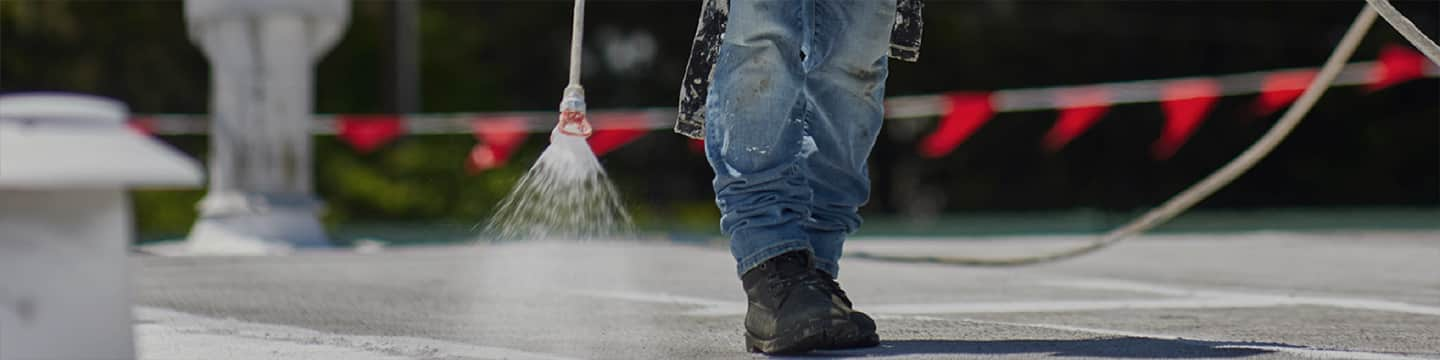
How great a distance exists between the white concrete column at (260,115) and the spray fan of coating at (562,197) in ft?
22.2

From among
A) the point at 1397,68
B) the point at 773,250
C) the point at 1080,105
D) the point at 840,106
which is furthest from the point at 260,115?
the point at 773,250

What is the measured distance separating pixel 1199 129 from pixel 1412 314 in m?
20.1

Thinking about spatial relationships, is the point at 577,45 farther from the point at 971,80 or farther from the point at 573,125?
the point at 971,80

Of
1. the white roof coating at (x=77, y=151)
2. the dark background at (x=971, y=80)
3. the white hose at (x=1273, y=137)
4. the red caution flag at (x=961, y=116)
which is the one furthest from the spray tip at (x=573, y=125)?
the dark background at (x=971, y=80)

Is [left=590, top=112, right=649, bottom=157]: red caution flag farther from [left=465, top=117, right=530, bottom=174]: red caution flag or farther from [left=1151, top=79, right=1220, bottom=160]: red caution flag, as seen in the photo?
[left=1151, top=79, right=1220, bottom=160]: red caution flag

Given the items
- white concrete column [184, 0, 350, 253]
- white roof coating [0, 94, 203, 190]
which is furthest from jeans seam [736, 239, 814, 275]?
white concrete column [184, 0, 350, 253]

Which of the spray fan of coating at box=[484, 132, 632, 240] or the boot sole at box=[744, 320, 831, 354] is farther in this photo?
the spray fan of coating at box=[484, 132, 632, 240]

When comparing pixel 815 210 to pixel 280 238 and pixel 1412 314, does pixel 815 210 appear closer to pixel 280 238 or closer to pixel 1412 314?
pixel 1412 314

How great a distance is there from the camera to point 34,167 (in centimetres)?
239

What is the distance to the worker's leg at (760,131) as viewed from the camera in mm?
3936

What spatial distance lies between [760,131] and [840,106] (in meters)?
0.24

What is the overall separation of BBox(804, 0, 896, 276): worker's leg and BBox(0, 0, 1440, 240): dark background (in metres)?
18.0

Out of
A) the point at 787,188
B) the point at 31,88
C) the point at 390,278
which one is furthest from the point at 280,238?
the point at 31,88

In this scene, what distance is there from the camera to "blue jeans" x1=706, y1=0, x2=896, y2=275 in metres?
3.95
